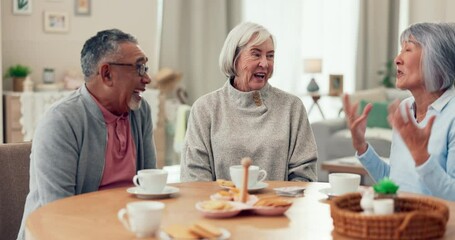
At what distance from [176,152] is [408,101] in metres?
4.48

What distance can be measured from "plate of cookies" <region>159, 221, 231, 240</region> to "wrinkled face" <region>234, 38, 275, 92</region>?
136cm

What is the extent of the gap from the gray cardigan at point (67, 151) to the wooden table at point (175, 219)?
191mm

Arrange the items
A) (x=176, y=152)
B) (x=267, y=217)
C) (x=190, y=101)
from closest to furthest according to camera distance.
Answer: (x=267, y=217) < (x=176, y=152) < (x=190, y=101)

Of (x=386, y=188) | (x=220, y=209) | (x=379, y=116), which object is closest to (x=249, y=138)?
(x=220, y=209)

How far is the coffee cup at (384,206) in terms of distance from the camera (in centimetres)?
181

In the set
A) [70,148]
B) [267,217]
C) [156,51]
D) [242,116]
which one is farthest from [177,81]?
[267,217]

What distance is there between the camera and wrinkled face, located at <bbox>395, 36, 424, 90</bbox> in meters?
2.74

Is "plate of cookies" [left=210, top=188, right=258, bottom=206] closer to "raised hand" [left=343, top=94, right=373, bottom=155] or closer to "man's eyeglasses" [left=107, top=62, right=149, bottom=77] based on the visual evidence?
"raised hand" [left=343, top=94, right=373, bottom=155]

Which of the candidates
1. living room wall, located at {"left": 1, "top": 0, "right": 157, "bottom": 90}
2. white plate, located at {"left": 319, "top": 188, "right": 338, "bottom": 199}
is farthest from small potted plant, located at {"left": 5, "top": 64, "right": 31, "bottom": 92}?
white plate, located at {"left": 319, "top": 188, "right": 338, "bottom": 199}

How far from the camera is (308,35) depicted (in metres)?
8.84

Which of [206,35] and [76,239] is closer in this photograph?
[76,239]

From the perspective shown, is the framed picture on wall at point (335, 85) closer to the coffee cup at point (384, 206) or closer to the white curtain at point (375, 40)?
the white curtain at point (375, 40)

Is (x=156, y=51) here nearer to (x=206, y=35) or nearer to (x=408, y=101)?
(x=206, y=35)

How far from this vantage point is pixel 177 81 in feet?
24.6
